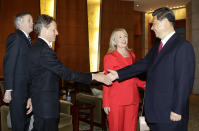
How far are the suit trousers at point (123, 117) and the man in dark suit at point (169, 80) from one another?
599 mm

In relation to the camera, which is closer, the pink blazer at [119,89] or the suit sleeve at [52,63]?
the suit sleeve at [52,63]

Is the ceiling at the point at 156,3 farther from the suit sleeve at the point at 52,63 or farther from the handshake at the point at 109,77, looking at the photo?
the suit sleeve at the point at 52,63

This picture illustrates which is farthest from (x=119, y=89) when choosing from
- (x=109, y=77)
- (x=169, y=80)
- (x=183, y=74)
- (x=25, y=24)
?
(x=25, y=24)

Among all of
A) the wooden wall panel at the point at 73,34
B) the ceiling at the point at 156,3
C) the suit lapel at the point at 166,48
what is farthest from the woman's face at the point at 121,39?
the ceiling at the point at 156,3

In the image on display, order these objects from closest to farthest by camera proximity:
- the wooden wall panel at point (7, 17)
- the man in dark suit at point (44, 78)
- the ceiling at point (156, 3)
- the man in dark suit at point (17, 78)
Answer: the man in dark suit at point (44, 78)
the man in dark suit at point (17, 78)
the wooden wall panel at point (7, 17)
the ceiling at point (156, 3)

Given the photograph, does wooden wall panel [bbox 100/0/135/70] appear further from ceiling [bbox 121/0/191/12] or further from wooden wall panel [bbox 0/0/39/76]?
wooden wall panel [bbox 0/0/39/76]

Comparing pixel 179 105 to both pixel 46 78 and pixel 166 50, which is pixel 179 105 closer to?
pixel 166 50

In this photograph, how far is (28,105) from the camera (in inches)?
108

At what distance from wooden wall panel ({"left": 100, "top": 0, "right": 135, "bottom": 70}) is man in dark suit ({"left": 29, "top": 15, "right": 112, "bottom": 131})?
7.16m

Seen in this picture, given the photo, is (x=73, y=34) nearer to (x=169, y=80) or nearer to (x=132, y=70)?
(x=132, y=70)

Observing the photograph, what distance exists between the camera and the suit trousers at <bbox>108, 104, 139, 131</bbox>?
8.36 feet

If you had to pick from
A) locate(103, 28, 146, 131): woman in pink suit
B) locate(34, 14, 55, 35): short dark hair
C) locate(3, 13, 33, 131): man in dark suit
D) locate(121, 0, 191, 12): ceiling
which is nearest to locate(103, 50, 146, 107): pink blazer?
locate(103, 28, 146, 131): woman in pink suit

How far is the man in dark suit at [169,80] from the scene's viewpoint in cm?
174

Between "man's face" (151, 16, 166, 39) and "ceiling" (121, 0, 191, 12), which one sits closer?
"man's face" (151, 16, 166, 39)
